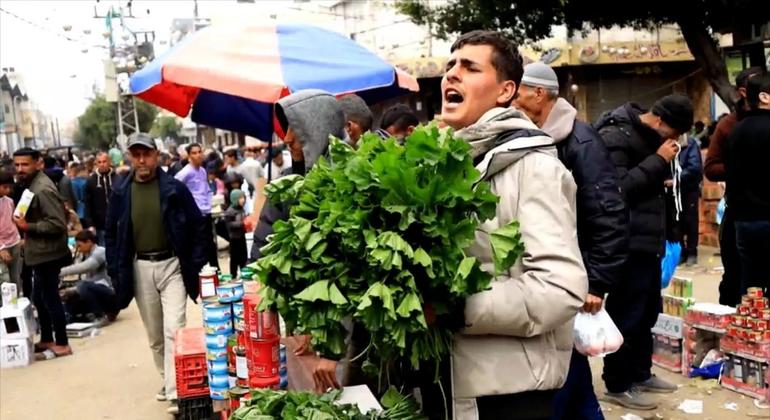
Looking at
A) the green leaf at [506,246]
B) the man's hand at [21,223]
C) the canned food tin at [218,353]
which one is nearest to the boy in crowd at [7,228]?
the man's hand at [21,223]

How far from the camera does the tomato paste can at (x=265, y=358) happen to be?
3.29 m

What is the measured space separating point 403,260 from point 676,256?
468 cm

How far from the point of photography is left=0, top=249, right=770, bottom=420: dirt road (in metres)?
5.54

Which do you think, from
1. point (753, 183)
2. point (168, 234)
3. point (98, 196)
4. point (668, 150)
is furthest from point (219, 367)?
point (98, 196)

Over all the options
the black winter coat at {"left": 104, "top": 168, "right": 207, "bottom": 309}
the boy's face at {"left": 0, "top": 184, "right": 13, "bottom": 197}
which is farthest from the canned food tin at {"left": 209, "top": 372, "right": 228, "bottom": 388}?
the boy's face at {"left": 0, "top": 184, "right": 13, "bottom": 197}

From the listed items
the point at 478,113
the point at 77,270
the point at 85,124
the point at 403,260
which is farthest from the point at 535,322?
the point at 85,124

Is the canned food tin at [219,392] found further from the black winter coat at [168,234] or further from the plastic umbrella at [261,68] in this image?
the plastic umbrella at [261,68]

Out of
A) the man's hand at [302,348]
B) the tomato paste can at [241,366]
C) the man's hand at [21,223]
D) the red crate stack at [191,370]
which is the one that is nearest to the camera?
the man's hand at [302,348]

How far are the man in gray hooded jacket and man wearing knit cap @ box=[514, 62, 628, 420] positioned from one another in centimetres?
158

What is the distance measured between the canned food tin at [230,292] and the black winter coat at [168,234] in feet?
6.91

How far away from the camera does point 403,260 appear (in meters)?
2.08

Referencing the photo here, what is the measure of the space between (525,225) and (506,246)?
0.55 feet

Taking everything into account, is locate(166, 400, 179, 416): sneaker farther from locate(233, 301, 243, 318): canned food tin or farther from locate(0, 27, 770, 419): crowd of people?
locate(233, 301, 243, 318): canned food tin

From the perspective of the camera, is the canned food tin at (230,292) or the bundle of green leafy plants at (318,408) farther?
the canned food tin at (230,292)
